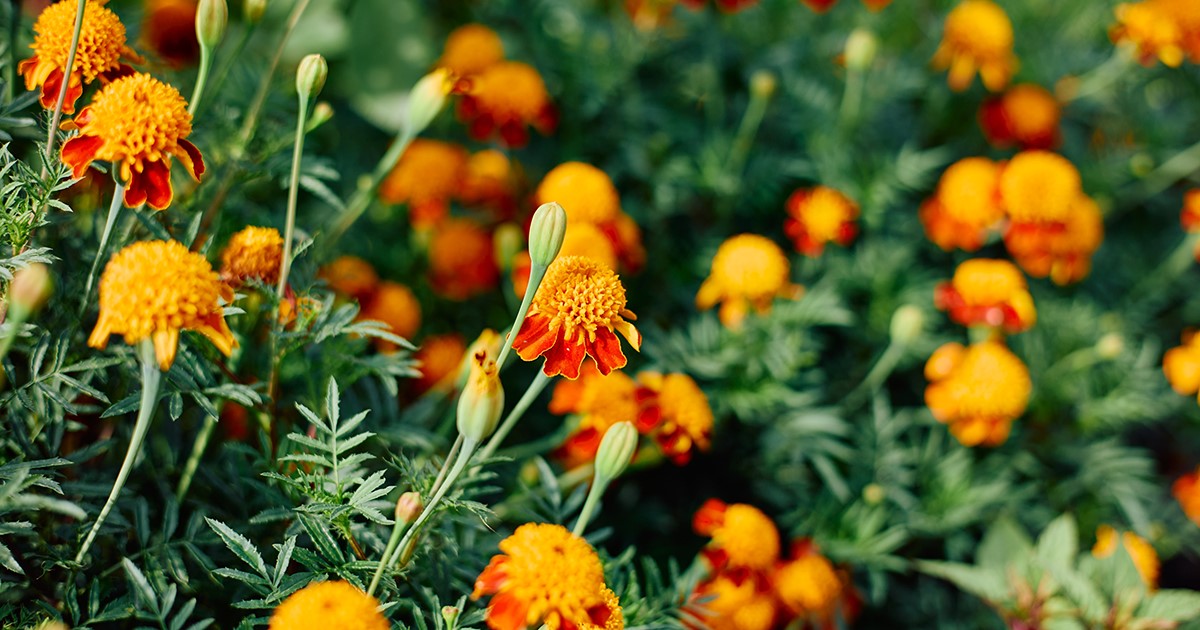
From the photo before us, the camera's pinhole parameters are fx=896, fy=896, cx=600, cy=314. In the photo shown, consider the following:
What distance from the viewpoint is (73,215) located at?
3.15 feet

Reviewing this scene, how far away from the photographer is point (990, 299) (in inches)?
54.7

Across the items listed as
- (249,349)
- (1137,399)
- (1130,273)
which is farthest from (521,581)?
(1130,273)

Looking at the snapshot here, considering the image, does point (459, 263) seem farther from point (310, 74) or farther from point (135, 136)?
point (135, 136)

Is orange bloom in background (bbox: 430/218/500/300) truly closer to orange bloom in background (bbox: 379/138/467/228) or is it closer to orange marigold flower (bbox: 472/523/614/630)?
orange bloom in background (bbox: 379/138/467/228)

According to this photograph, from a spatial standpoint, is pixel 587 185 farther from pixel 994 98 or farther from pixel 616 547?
pixel 994 98

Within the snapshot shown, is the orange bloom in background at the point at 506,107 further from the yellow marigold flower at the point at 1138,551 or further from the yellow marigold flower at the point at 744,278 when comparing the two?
the yellow marigold flower at the point at 1138,551

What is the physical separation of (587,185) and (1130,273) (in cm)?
120

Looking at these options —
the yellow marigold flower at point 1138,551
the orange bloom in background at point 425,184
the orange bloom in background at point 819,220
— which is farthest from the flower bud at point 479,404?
the yellow marigold flower at point 1138,551

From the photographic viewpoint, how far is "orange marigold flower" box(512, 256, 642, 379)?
0.78 metres

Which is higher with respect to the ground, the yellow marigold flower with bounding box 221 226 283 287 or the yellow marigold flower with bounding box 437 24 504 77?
the yellow marigold flower with bounding box 437 24 504 77

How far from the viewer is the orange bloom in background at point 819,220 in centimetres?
143

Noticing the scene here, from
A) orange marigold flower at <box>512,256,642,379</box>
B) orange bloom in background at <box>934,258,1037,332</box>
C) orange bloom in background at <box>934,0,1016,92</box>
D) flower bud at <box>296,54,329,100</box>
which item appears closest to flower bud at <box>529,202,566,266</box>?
orange marigold flower at <box>512,256,642,379</box>

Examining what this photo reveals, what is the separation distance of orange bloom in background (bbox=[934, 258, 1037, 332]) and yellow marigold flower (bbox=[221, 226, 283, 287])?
102 centimetres

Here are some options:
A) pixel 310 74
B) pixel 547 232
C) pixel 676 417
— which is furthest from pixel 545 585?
pixel 310 74
